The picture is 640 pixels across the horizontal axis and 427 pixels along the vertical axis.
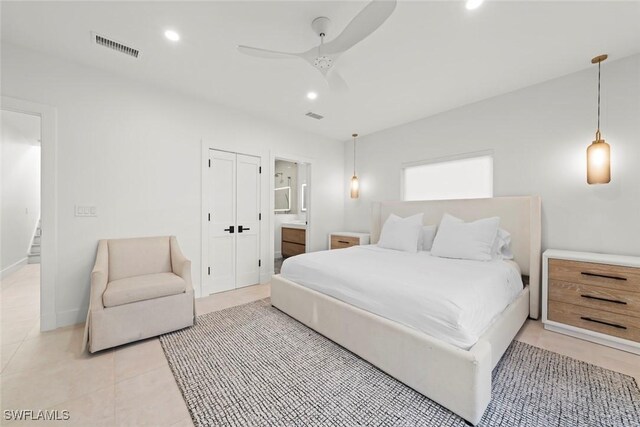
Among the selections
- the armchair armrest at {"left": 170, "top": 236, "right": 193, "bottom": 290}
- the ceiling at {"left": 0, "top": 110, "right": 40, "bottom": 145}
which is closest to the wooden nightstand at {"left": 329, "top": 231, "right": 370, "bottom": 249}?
the armchair armrest at {"left": 170, "top": 236, "right": 193, "bottom": 290}

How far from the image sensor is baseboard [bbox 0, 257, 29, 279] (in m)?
4.07

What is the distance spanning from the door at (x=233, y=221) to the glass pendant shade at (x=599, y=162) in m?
3.94

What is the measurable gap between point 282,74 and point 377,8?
153 centimetres

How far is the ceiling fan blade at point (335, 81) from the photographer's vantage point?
2.08 meters

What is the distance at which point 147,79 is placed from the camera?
9.59 feet

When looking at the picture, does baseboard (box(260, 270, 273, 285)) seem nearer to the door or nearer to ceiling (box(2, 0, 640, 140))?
the door

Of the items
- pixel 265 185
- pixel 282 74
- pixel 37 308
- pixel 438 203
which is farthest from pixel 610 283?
pixel 37 308

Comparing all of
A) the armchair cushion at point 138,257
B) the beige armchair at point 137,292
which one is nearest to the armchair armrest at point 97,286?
the beige armchair at point 137,292

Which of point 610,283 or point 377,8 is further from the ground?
point 377,8

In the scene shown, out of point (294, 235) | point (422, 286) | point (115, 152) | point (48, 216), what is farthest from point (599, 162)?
point (48, 216)

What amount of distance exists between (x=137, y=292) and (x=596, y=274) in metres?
4.11

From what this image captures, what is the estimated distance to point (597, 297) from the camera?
2.24 meters

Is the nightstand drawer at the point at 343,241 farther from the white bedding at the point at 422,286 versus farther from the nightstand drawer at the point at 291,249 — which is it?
the white bedding at the point at 422,286

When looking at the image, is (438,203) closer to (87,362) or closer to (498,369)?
(498,369)
